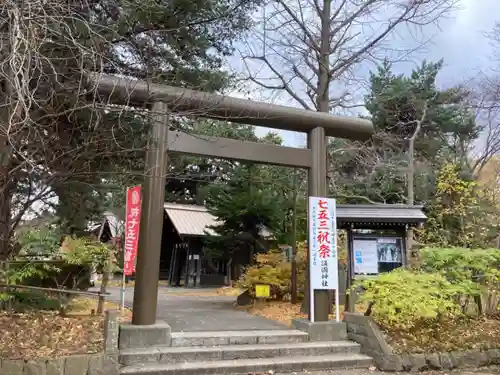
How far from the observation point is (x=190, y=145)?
7816mm

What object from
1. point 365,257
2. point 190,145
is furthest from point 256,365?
point 365,257

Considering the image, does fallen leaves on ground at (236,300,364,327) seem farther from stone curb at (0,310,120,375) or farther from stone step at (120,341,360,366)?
stone curb at (0,310,120,375)

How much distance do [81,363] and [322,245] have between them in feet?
15.4

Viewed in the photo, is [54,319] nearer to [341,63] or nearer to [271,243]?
[341,63]

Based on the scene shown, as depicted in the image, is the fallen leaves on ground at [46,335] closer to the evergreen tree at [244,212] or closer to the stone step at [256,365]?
the stone step at [256,365]

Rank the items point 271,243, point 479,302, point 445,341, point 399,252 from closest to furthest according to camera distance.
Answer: point 445,341
point 479,302
point 399,252
point 271,243

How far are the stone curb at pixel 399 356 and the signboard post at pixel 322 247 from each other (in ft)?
1.87

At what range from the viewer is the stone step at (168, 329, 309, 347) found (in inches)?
282

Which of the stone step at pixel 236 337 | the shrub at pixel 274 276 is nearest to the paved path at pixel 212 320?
the stone step at pixel 236 337

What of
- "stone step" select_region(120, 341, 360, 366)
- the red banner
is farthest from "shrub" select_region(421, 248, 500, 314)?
the red banner

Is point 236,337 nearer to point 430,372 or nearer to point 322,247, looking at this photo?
point 322,247

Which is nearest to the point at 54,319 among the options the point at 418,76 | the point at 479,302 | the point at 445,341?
the point at 445,341

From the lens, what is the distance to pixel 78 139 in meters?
7.19

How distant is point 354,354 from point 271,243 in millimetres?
10317
